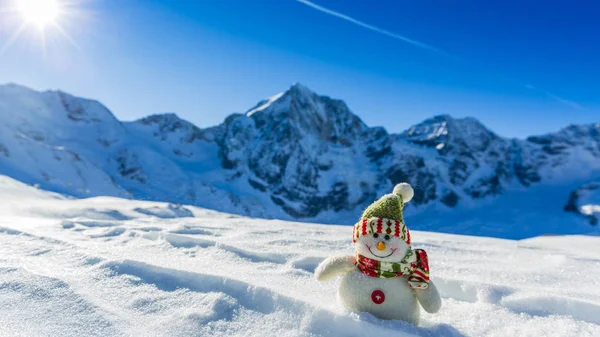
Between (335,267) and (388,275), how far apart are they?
0.29 m

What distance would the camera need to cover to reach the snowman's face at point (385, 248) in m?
1.79

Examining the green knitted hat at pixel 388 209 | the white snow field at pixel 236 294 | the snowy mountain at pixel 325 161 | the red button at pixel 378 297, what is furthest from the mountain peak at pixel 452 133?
the red button at pixel 378 297

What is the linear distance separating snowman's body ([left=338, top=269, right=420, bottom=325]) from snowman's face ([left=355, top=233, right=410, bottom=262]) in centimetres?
12

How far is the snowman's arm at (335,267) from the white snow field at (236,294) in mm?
133

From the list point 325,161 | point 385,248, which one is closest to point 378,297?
point 385,248

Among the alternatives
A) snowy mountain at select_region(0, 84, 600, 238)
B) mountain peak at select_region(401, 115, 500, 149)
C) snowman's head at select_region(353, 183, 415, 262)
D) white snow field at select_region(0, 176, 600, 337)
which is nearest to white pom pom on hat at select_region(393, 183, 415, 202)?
snowman's head at select_region(353, 183, 415, 262)

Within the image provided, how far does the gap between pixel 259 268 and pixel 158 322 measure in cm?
111

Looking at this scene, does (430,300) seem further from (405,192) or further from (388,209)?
(405,192)

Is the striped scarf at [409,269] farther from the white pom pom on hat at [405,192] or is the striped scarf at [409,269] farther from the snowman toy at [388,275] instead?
the white pom pom on hat at [405,192]

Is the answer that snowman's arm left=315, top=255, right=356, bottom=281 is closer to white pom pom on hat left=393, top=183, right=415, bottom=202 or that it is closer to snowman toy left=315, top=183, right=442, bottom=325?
snowman toy left=315, top=183, right=442, bottom=325

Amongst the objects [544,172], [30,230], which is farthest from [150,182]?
[544,172]

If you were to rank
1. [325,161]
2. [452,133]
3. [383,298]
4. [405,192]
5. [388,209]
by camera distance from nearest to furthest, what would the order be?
[383,298], [388,209], [405,192], [325,161], [452,133]

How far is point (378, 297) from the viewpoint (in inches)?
69.1

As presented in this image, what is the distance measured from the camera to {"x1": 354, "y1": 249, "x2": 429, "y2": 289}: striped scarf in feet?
5.91
